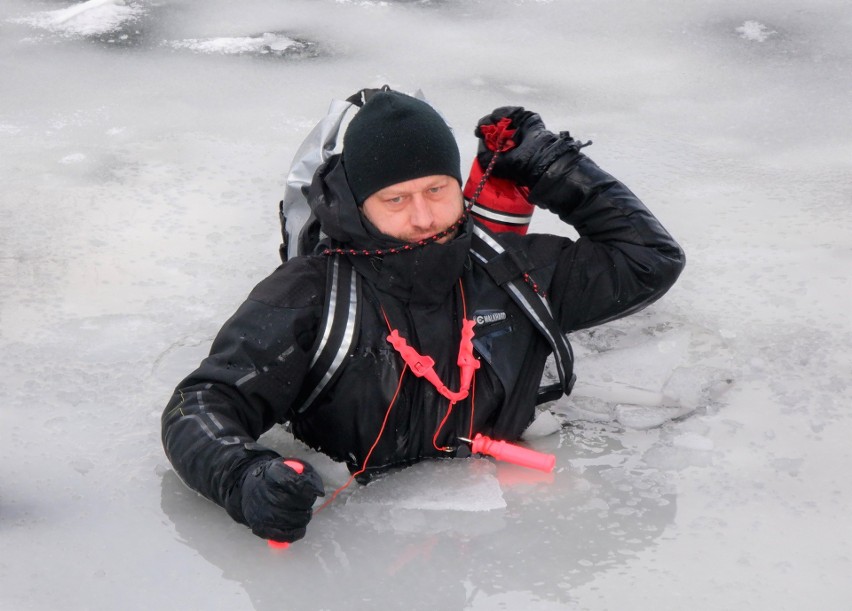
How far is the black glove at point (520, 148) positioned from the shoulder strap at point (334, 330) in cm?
49

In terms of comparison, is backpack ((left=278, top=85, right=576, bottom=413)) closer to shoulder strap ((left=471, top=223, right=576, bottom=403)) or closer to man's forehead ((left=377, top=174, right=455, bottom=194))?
shoulder strap ((left=471, top=223, right=576, bottom=403))

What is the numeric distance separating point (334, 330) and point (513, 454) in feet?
1.50

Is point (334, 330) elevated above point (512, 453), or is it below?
above

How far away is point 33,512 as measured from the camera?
2.33m

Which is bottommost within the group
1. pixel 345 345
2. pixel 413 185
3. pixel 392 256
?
pixel 345 345

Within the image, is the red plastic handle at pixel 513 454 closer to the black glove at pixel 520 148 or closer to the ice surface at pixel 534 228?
the ice surface at pixel 534 228

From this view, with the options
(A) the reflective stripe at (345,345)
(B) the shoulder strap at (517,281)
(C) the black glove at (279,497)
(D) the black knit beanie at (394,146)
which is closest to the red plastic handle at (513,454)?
(B) the shoulder strap at (517,281)

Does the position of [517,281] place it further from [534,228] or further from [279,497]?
[534,228]

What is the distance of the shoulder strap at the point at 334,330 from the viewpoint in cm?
237

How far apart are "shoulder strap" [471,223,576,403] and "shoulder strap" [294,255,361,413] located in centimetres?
30

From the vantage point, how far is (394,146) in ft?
7.80

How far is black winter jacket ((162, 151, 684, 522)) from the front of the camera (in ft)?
7.59

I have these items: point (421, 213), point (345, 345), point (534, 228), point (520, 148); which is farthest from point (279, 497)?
point (534, 228)

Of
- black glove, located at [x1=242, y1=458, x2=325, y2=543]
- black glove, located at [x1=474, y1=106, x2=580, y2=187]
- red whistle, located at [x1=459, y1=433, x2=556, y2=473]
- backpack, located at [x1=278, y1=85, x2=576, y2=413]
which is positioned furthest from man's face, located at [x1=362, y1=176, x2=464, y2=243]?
black glove, located at [x1=242, y1=458, x2=325, y2=543]
